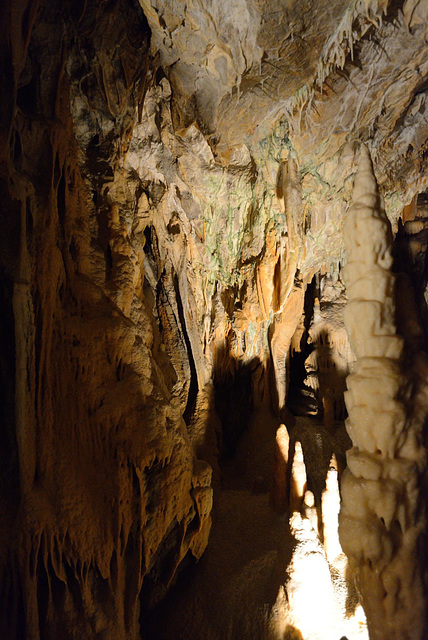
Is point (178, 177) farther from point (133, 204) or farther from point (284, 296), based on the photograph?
point (284, 296)

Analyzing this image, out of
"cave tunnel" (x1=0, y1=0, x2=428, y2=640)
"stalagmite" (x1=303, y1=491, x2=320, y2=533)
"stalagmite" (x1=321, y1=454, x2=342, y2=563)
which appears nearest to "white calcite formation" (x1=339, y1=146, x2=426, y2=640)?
"cave tunnel" (x1=0, y1=0, x2=428, y2=640)

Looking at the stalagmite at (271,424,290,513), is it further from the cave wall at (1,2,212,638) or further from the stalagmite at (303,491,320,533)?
the cave wall at (1,2,212,638)

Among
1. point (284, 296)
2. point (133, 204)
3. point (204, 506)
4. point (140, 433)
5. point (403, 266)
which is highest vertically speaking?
point (133, 204)

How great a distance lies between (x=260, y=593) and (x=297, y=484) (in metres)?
1.32

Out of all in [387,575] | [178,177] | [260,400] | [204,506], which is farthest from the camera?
[260,400]

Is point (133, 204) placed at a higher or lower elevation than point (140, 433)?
higher

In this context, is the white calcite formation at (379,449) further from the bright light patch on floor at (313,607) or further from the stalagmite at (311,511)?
the stalagmite at (311,511)

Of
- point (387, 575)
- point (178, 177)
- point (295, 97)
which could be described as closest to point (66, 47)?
point (178, 177)

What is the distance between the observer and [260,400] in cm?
752

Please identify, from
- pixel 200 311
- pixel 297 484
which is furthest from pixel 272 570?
pixel 200 311

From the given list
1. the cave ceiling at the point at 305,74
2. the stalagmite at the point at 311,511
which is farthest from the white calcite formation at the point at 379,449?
the cave ceiling at the point at 305,74

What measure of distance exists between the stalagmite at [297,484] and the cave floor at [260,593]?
0.24 m

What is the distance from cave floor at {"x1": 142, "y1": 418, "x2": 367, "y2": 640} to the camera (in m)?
3.74

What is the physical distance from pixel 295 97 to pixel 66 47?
3.23 meters
